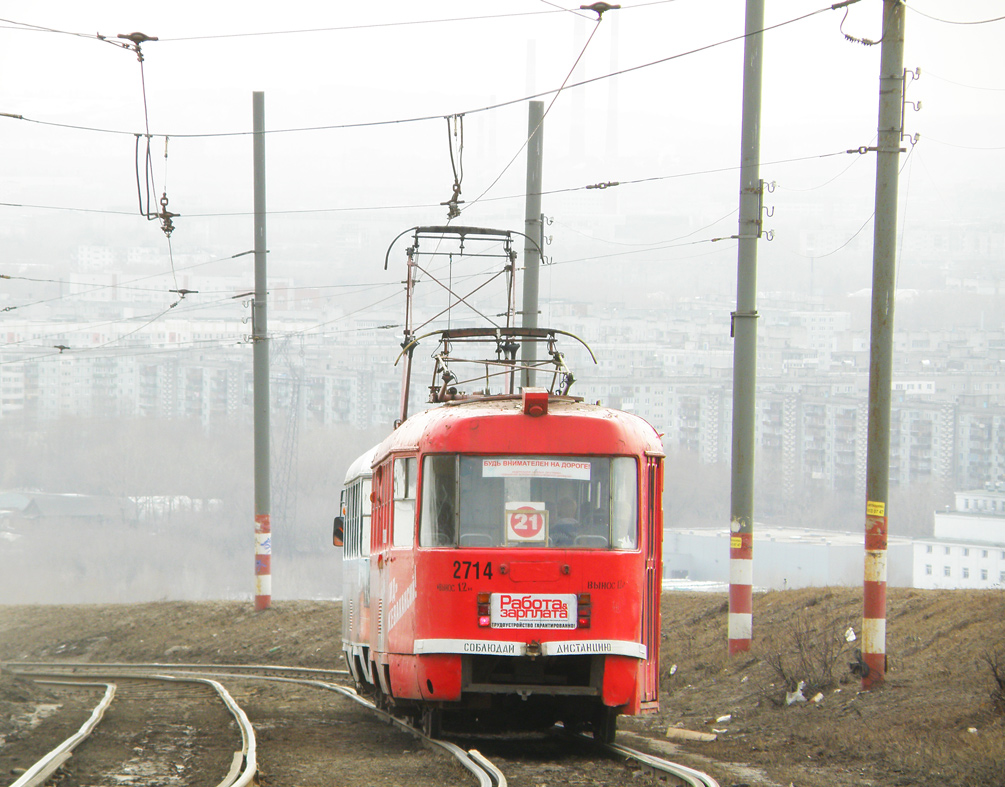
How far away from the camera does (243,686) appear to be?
18.3 meters

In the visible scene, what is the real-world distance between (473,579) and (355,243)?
186 metres

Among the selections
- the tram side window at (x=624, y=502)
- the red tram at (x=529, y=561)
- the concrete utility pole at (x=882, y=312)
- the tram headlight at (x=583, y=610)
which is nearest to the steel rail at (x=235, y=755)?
the red tram at (x=529, y=561)

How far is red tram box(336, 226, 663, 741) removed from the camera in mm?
10086

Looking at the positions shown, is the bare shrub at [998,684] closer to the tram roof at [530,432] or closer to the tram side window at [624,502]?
the tram side window at [624,502]

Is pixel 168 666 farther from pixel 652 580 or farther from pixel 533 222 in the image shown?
pixel 652 580

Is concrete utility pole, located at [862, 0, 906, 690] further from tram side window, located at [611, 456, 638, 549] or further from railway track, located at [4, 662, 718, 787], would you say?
railway track, located at [4, 662, 718, 787]

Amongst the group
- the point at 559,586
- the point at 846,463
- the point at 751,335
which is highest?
the point at 751,335

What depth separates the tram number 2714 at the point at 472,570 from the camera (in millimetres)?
10141

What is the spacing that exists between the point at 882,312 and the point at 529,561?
5.11 metres

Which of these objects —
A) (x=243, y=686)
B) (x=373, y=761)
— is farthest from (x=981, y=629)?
(x=243, y=686)

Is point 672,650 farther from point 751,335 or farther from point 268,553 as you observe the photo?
point 268,553

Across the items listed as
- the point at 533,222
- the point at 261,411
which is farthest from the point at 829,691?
the point at 261,411

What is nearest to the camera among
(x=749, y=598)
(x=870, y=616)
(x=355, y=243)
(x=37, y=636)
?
(x=870, y=616)

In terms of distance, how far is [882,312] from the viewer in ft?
42.7
